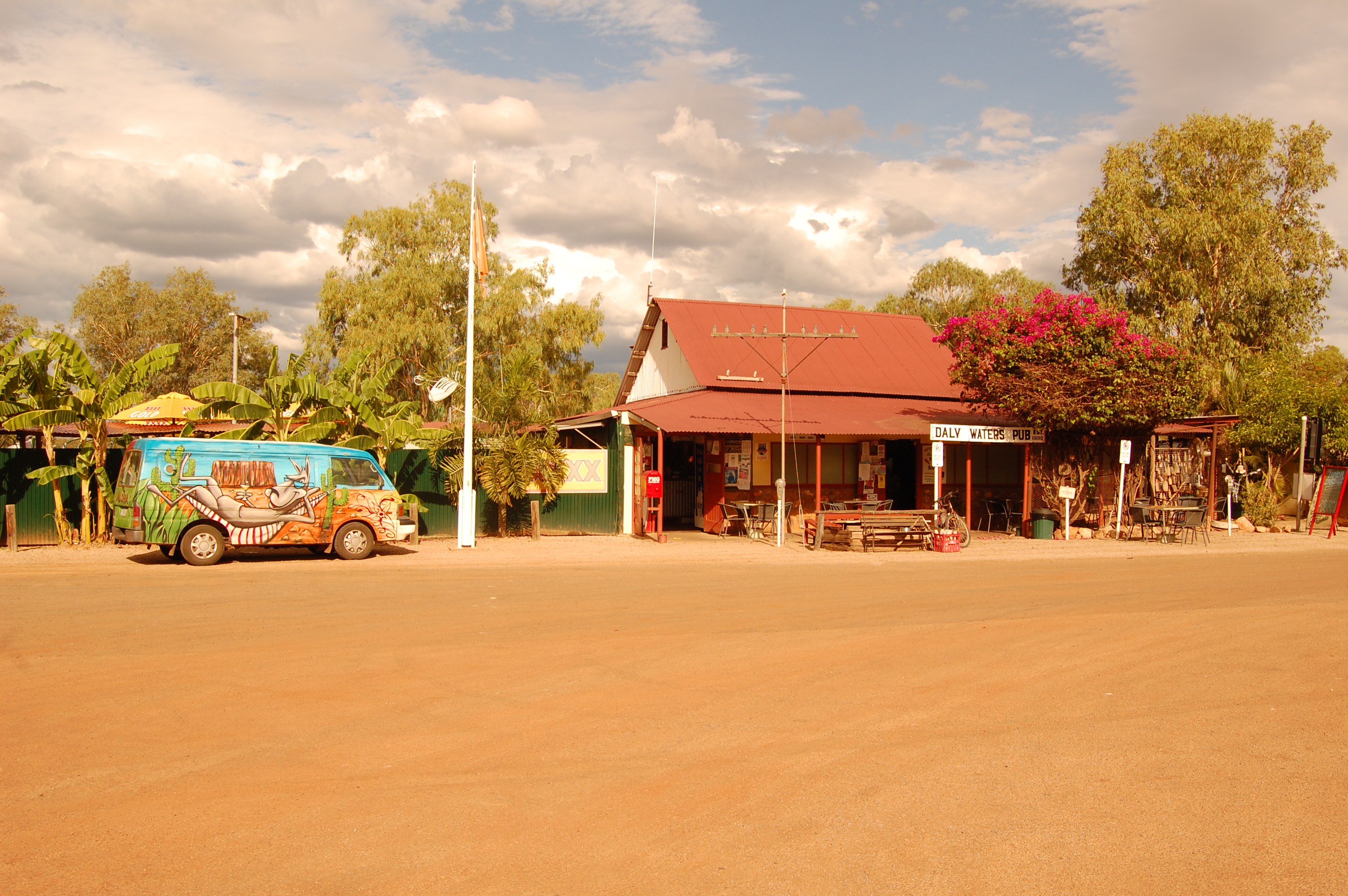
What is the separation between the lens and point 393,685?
700 cm

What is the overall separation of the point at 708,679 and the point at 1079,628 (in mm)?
4376

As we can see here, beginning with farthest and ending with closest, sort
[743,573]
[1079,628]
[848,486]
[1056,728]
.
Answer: [848,486]
[743,573]
[1079,628]
[1056,728]

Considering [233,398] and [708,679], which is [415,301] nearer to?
[233,398]

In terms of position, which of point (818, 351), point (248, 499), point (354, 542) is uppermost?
point (818, 351)

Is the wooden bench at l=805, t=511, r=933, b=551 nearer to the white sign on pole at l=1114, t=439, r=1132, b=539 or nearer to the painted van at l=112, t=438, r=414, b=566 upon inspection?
the white sign on pole at l=1114, t=439, r=1132, b=539

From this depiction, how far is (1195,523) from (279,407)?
1895 centimetres

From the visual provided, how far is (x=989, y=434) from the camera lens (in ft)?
70.1

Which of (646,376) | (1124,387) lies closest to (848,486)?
(1124,387)

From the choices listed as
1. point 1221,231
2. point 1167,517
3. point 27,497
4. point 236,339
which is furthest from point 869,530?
point 236,339

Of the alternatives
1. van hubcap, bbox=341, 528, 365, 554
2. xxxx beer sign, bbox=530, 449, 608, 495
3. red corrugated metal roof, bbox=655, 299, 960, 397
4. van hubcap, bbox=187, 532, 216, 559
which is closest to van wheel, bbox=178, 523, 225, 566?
van hubcap, bbox=187, 532, 216, 559

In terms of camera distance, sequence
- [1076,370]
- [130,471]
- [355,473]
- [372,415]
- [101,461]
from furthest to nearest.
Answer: [1076,370]
[372,415]
[101,461]
[355,473]
[130,471]

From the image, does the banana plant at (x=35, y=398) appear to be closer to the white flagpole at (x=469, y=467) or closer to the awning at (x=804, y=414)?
the white flagpole at (x=469, y=467)

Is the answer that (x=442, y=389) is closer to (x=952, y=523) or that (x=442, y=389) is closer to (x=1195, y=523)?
(x=952, y=523)

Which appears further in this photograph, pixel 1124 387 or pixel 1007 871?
pixel 1124 387
